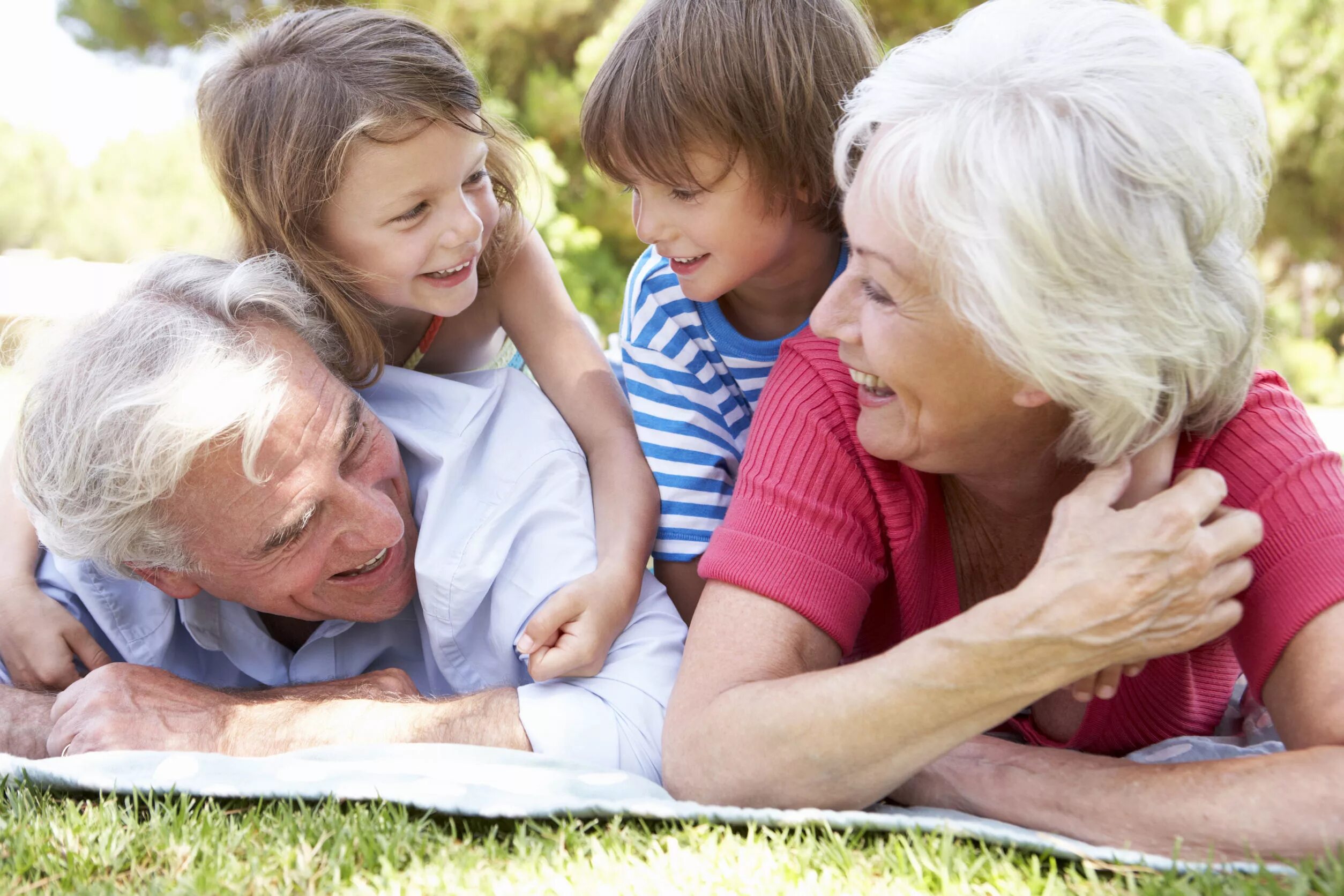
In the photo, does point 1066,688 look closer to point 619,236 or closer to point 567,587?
point 567,587

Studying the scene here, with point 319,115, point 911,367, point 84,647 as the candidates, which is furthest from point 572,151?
point 911,367

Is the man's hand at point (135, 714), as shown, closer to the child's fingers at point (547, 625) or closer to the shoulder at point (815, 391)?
the child's fingers at point (547, 625)

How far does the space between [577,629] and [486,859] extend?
0.66 metres

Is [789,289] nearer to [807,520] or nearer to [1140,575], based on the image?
[807,520]

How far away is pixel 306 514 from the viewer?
105 inches

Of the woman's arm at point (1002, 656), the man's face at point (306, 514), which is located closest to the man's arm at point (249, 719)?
the man's face at point (306, 514)

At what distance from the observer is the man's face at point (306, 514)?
262 centimetres

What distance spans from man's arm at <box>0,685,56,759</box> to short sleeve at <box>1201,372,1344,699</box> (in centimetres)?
254

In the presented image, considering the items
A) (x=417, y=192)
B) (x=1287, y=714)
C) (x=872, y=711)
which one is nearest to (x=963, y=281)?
(x=872, y=711)

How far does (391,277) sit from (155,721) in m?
1.25

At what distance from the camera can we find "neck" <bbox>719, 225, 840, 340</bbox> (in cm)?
314

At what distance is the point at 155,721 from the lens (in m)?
2.60

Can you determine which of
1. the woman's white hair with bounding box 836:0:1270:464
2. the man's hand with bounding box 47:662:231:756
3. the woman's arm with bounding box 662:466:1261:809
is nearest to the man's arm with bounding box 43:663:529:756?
the man's hand with bounding box 47:662:231:756

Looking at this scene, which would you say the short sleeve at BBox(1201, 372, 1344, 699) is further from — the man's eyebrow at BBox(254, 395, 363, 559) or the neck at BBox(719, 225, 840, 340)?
the man's eyebrow at BBox(254, 395, 363, 559)
